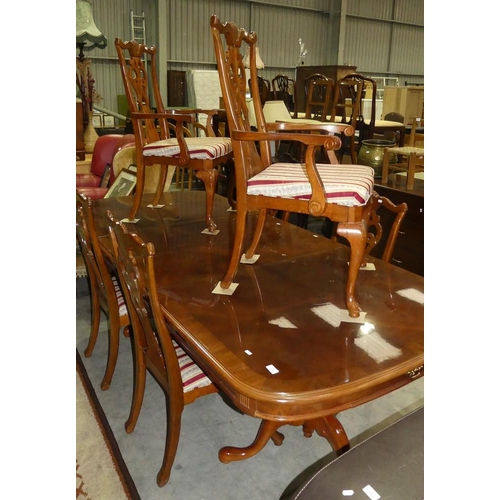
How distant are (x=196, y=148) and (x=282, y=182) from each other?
3.13 feet

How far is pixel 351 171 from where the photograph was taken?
173 centimetres

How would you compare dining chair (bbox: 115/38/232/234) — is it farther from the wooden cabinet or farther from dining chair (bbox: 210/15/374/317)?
the wooden cabinet

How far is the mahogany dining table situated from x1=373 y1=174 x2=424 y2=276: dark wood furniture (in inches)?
45.7

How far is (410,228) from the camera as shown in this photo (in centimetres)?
326

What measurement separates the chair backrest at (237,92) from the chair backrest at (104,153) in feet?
8.25

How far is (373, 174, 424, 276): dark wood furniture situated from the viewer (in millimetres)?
3199

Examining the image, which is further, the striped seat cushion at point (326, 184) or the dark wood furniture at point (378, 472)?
the striped seat cushion at point (326, 184)

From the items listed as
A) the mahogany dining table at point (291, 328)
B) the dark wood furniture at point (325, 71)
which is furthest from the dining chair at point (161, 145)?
the dark wood furniture at point (325, 71)

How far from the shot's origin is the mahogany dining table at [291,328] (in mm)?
1124

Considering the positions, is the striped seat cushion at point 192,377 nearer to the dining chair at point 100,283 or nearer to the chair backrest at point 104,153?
the dining chair at point 100,283
